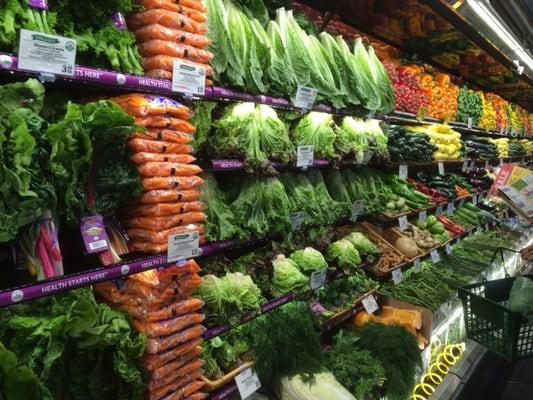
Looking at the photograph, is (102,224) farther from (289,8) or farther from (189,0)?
(289,8)

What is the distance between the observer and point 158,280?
1.89m

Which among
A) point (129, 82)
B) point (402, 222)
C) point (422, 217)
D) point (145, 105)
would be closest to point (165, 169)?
point (145, 105)

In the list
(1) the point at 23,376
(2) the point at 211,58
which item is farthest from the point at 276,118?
(1) the point at 23,376

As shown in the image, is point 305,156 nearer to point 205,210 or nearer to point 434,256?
point 205,210

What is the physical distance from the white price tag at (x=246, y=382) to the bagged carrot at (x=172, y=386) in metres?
0.31

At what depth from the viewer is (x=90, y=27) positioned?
167 centimetres

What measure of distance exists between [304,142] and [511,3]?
439 cm

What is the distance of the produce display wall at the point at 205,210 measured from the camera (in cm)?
144

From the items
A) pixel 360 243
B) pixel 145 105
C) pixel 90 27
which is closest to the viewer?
pixel 90 27

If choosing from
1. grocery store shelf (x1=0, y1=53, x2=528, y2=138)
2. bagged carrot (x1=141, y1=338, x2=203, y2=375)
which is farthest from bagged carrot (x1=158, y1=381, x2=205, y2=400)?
grocery store shelf (x1=0, y1=53, x2=528, y2=138)

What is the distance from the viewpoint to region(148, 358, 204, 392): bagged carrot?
185 centimetres

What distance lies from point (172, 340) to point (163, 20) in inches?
55.9

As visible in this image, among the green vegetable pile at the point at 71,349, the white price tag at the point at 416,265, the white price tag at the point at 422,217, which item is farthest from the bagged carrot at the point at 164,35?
the white price tag at the point at 422,217

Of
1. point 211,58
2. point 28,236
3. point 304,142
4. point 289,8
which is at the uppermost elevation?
point 289,8
